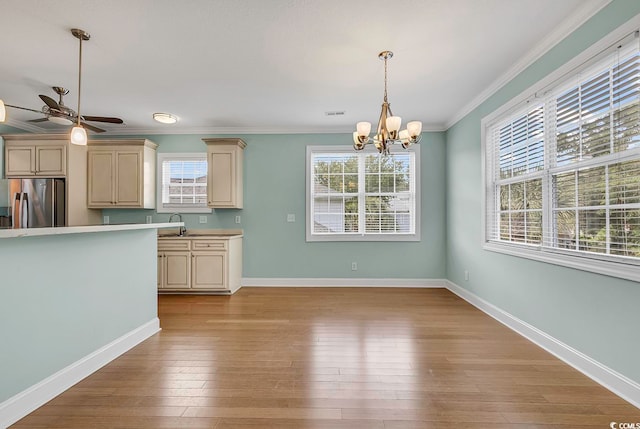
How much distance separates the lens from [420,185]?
16.1 feet

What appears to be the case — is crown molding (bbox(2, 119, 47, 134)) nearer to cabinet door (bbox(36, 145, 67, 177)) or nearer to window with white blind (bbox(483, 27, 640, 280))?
cabinet door (bbox(36, 145, 67, 177))

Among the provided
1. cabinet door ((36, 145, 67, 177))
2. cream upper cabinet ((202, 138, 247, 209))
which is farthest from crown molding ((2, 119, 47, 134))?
cream upper cabinet ((202, 138, 247, 209))

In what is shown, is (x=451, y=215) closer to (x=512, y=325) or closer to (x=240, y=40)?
(x=512, y=325)

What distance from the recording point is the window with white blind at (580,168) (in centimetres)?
191

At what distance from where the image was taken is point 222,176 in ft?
15.4

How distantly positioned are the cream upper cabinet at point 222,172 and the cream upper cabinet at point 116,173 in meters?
1.05

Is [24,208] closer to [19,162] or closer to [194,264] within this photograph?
[19,162]

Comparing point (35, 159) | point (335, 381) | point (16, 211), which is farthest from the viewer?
point (35, 159)

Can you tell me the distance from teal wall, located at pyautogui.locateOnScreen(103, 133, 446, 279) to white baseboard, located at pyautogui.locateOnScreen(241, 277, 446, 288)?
0.22 feet

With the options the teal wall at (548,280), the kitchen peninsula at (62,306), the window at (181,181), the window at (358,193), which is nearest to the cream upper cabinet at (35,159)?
the window at (181,181)

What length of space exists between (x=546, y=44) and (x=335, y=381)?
318cm

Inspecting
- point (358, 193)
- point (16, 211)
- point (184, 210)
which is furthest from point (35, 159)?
point (358, 193)

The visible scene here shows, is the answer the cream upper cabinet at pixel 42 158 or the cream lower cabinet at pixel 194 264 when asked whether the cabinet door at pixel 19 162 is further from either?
the cream lower cabinet at pixel 194 264

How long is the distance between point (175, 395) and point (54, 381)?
762mm
